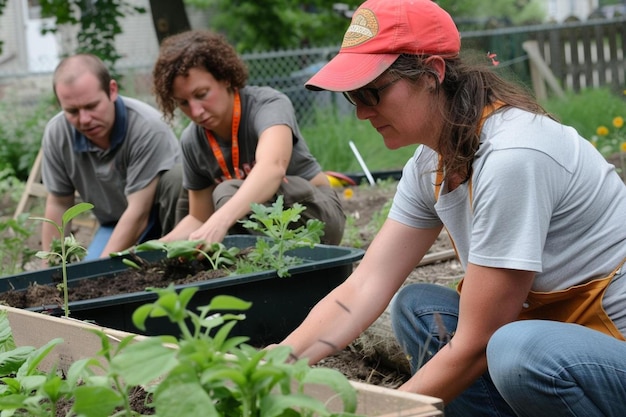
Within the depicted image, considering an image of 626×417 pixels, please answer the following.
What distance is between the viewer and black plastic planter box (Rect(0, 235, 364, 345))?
113 inches

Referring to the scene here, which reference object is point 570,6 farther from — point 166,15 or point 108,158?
point 108,158

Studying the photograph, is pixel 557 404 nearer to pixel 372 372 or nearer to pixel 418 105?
pixel 418 105

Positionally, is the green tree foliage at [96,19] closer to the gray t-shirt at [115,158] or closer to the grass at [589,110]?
the gray t-shirt at [115,158]

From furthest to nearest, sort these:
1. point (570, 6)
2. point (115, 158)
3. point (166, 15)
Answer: point (570, 6)
point (166, 15)
point (115, 158)

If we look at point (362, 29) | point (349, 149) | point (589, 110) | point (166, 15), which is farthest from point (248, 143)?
point (589, 110)

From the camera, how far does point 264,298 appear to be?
305 cm

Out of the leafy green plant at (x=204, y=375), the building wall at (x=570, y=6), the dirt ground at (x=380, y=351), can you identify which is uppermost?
the leafy green plant at (x=204, y=375)

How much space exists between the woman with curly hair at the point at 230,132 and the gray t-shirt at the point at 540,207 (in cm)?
160

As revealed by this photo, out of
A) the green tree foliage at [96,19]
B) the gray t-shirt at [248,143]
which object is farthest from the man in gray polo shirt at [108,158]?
the green tree foliage at [96,19]

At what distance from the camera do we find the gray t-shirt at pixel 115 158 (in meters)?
4.73

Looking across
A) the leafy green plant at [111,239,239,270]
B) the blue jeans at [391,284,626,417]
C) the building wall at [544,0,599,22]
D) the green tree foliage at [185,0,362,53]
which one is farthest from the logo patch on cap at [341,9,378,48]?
the building wall at [544,0,599,22]

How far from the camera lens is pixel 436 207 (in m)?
2.19

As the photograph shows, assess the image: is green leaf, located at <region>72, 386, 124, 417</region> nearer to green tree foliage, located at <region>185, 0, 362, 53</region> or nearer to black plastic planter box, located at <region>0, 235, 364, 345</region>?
black plastic planter box, located at <region>0, 235, 364, 345</region>

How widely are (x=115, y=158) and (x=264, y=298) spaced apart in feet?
6.64
